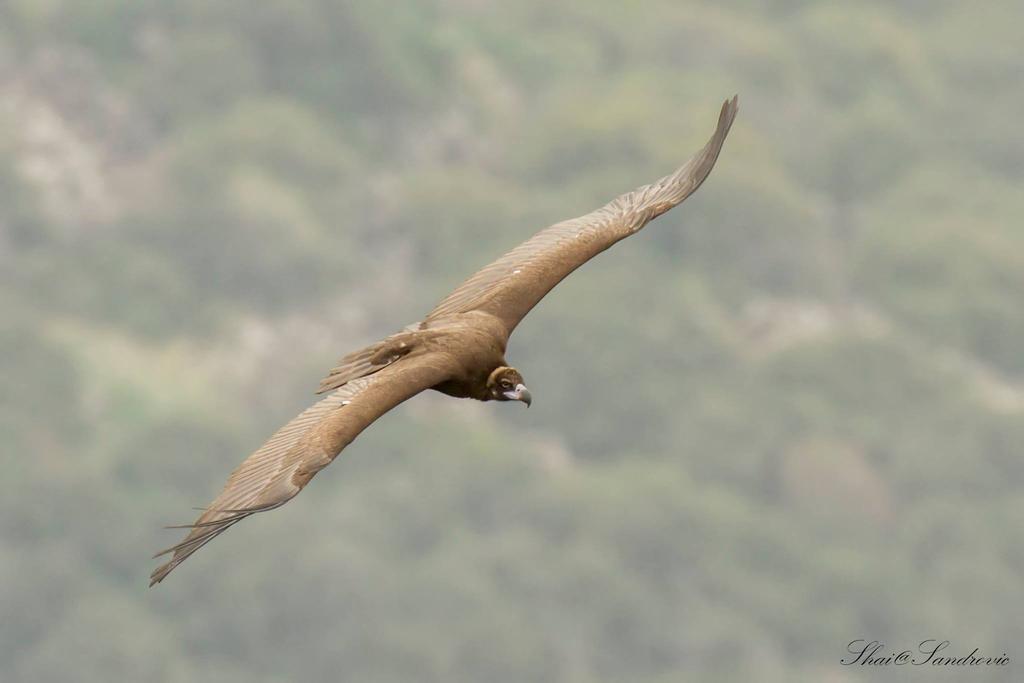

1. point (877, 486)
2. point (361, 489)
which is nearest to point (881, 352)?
point (877, 486)

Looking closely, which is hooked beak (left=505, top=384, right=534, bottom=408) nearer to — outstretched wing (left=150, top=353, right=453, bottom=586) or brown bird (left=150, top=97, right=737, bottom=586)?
brown bird (left=150, top=97, right=737, bottom=586)

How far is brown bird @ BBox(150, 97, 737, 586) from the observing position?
82.4ft

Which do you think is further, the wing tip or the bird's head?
the wing tip

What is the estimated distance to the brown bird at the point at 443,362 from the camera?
82.4 ft

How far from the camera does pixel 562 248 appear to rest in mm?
30125

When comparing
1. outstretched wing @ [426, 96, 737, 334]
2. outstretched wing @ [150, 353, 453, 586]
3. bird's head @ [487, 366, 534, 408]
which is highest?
outstretched wing @ [426, 96, 737, 334]

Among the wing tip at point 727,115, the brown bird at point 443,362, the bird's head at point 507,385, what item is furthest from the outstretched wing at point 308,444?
the wing tip at point 727,115

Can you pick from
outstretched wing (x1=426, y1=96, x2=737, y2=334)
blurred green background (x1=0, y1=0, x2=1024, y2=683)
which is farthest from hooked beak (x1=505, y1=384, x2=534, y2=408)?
blurred green background (x1=0, y1=0, x2=1024, y2=683)

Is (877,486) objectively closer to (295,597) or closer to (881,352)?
(881,352)

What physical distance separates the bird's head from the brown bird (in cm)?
1

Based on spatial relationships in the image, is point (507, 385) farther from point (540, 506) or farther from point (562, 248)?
point (540, 506)

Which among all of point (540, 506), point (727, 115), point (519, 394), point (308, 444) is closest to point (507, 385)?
point (519, 394)

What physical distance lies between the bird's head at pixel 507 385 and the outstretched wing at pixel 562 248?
1.18m

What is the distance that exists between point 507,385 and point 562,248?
3103mm
